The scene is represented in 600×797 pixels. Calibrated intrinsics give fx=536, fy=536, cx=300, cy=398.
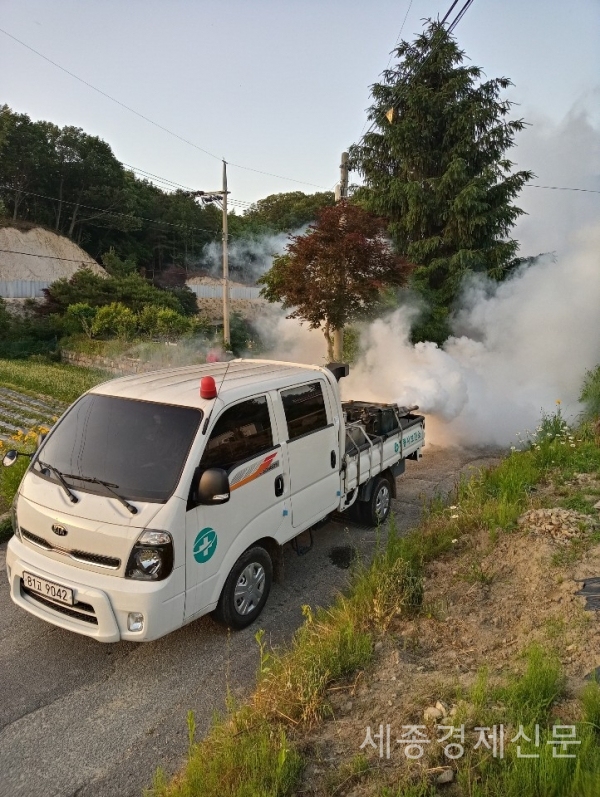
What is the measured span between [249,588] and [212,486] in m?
1.24

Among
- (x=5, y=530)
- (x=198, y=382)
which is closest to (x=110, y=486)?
(x=198, y=382)

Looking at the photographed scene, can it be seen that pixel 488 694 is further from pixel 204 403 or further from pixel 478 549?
pixel 204 403

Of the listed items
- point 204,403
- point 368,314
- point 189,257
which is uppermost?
point 189,257

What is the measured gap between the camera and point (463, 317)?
19.3 meters

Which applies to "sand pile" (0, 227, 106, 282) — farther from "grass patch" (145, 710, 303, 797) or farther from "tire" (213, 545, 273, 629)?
"grass patch" (145, 710, 303, 797)

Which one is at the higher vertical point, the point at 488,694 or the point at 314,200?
the point at 314,200

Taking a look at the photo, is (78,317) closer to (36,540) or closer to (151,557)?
(36,540)

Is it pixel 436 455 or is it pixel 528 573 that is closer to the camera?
pixel 528 573

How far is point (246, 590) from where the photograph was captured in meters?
4.37

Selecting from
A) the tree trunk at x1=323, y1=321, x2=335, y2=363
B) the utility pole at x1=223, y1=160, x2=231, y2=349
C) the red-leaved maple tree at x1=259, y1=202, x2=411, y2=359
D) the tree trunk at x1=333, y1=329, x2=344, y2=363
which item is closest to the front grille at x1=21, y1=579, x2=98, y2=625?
the red-leaved maple tree at x1=259, y1=202, x2=411, y2=359

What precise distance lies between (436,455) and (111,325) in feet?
58.0

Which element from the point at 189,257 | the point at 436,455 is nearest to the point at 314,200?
the point at 189,257

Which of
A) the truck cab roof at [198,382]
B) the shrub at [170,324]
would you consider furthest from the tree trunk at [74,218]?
the truck cab roof at [198,382]

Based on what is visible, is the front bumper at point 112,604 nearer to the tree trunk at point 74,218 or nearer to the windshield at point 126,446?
the windshield at point 126,446
